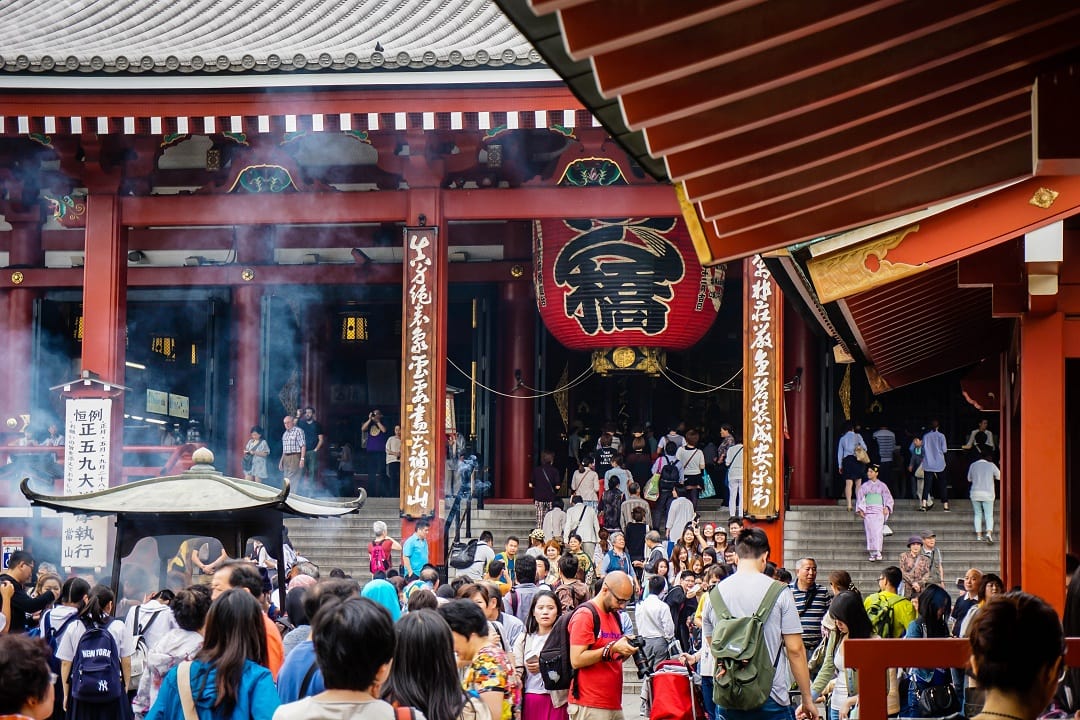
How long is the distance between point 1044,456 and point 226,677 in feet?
17.3

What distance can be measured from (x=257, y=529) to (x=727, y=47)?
8127 millimetres

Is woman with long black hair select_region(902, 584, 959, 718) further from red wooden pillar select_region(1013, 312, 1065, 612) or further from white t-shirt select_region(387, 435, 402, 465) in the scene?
white t-shirt select_region(387, 435, 402, 465)

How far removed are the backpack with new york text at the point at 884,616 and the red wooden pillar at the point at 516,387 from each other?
12003mm

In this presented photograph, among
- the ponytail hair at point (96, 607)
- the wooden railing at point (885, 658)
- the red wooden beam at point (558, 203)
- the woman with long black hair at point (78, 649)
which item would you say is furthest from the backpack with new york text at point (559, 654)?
the red wooden beam at point (558, 203)

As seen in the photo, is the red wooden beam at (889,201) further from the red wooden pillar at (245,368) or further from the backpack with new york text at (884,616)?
the red wooden pillar at (245,368)

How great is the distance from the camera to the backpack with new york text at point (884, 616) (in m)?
9.63

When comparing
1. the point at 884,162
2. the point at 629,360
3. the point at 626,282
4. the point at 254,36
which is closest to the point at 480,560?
the point at 626,282

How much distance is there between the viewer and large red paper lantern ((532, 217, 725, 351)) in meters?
18.5

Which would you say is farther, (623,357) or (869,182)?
(623,357)

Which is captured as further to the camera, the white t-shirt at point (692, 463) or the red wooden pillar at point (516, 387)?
the red wooden pillar at point (516, 387)

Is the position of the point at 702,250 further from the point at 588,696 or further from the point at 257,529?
the point at 257,529

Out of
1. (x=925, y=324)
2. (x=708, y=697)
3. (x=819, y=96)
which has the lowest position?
(x=708, y=697)

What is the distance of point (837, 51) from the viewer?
4285mm

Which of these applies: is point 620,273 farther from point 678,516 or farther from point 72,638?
point 72,638
